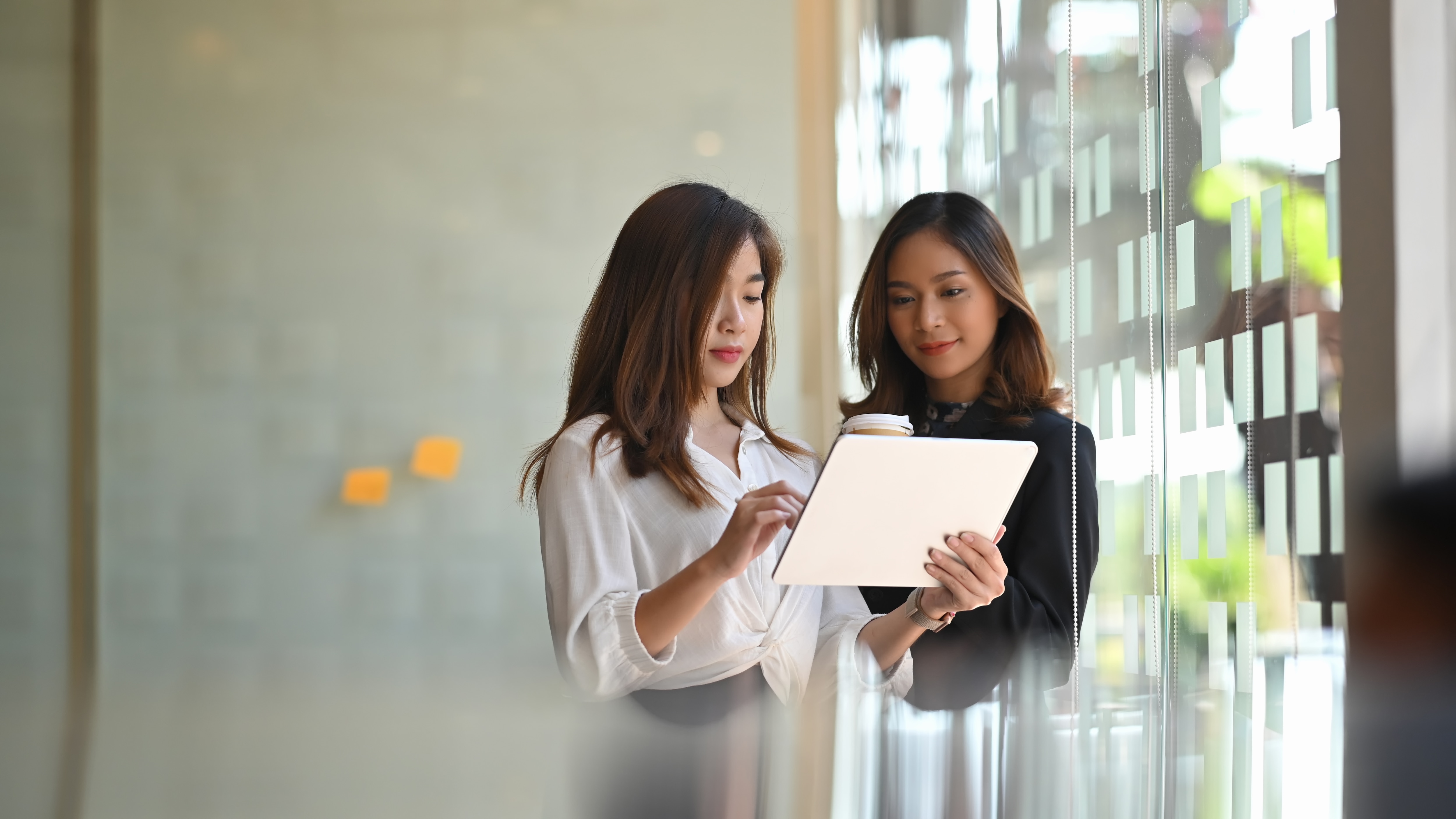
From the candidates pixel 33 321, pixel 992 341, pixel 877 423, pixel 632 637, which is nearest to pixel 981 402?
pixel 992 341

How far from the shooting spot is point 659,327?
95 cm

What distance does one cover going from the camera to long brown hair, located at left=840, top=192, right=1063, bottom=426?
106 centimetres

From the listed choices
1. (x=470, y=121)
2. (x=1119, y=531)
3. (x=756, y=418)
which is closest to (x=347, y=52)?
(x=470, y=121)

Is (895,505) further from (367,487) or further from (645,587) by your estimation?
(367,487)

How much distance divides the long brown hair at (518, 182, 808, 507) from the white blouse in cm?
2

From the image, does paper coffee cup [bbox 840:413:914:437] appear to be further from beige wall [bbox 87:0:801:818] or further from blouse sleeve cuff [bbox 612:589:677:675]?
beige wall [bbox 87:0:801:818]

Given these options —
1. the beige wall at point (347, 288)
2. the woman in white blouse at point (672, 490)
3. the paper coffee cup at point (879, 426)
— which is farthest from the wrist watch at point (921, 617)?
the beige wall at point (347, 288)

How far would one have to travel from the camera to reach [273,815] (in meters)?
0.76

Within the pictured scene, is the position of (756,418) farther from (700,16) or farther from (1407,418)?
(700,16)

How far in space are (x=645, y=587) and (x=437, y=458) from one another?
1.71 meters

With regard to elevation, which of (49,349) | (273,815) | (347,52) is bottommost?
(273,815)

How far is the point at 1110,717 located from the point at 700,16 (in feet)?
6.64

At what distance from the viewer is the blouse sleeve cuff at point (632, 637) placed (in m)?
0.87

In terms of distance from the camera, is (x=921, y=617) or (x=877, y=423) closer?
(x=877, y=423)
